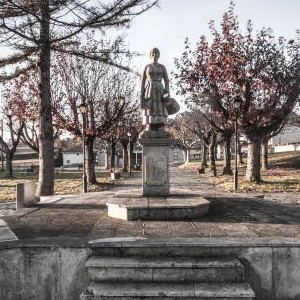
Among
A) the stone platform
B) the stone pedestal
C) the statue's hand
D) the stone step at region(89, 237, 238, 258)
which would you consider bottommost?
A: the stone step at region(89, 237, 238, 258)

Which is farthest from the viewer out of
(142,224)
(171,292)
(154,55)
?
(154,55)

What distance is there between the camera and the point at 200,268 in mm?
5855

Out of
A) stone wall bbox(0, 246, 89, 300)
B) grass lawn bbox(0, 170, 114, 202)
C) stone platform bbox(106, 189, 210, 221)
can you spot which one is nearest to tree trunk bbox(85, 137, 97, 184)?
grass lawn bbox(0, 170, 114, 202)

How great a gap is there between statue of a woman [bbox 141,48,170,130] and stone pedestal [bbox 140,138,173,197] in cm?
56

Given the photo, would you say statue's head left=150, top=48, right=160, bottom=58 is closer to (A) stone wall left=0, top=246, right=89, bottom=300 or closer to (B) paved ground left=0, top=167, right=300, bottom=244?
(B) paved ground left=0, top=167, right=300, bottom=244

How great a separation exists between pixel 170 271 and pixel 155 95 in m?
5.54

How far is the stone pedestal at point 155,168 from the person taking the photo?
401 inches

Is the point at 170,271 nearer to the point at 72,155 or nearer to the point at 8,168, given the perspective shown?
the point at 8,168

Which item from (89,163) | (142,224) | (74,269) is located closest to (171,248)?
(74,269)

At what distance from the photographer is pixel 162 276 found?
580 centimetres

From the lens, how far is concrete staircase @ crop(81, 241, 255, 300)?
5.48 meters

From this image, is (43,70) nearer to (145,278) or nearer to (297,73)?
(145,278)

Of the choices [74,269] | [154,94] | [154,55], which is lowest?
[74,269]

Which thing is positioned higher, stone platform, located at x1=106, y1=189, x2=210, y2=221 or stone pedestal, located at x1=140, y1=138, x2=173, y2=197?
stone pedestal, located at x1=140, y1=138, x2=173, y2=197
